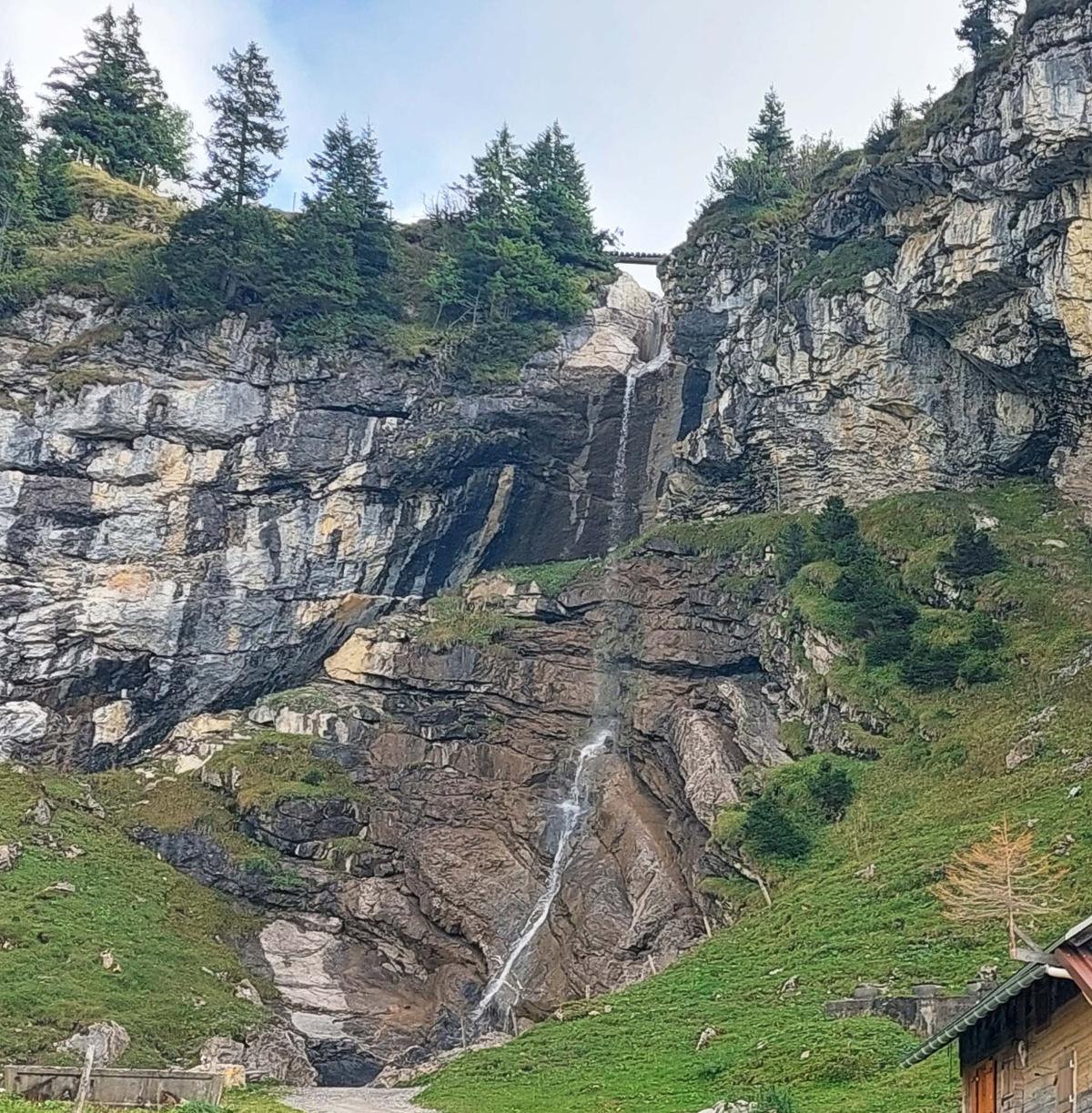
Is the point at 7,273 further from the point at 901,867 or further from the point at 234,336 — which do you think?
the point at 901,867

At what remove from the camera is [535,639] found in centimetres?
4912

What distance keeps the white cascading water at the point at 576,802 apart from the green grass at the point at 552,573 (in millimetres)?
1341

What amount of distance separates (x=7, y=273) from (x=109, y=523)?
42.0ft

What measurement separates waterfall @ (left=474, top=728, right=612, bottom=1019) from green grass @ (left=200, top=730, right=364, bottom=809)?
753cm

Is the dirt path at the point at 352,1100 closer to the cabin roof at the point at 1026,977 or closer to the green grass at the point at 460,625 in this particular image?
the cabin roof at the point at 1026,977

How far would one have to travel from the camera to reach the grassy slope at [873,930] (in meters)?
21.1

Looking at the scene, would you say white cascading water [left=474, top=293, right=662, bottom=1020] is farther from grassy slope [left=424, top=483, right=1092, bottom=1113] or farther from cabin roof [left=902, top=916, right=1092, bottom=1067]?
cabin roof [left=902, top=916, right=1092, bottom=1067]

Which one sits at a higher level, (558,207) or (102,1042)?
(558,207)

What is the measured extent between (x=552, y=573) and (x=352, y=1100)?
27.5m

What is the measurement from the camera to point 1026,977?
475 inches

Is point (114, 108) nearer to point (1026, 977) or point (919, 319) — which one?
point (919, 319)

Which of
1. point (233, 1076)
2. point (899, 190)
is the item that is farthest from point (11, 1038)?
point (899, 190)

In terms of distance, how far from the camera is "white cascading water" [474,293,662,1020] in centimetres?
3672

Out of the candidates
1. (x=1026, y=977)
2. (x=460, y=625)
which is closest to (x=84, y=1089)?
(x=1026, y=977)
